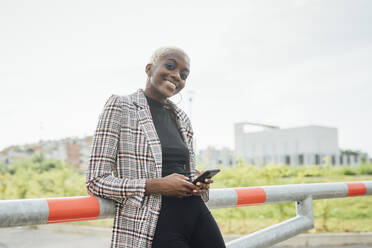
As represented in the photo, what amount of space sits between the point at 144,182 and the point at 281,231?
1426 millimetres

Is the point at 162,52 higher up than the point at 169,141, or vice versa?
the point at 162,52

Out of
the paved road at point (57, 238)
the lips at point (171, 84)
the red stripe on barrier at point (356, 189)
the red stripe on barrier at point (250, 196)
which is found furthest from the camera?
the paved road at point (57, 238)

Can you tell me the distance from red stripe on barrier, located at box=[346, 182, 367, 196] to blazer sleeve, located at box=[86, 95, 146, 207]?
7.01 ft

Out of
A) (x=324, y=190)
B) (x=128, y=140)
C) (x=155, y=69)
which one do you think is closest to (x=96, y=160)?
(x=128, y=140)

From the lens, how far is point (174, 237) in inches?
62.7

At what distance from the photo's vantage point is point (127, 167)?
1.64 metres

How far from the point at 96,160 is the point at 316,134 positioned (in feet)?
168

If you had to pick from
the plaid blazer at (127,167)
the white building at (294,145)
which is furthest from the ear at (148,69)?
the white building at (294,145)

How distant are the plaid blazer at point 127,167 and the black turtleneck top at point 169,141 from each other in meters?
0.06

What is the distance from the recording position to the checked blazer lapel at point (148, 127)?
5.40 feet

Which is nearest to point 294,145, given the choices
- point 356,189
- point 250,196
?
point 356,189

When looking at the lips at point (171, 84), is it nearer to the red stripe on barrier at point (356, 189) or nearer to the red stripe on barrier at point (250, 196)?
the red stripe on barrier at point (250, 196)

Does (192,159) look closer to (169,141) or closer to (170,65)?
(169,141)

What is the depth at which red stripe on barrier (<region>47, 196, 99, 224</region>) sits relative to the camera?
1526 millimetres
